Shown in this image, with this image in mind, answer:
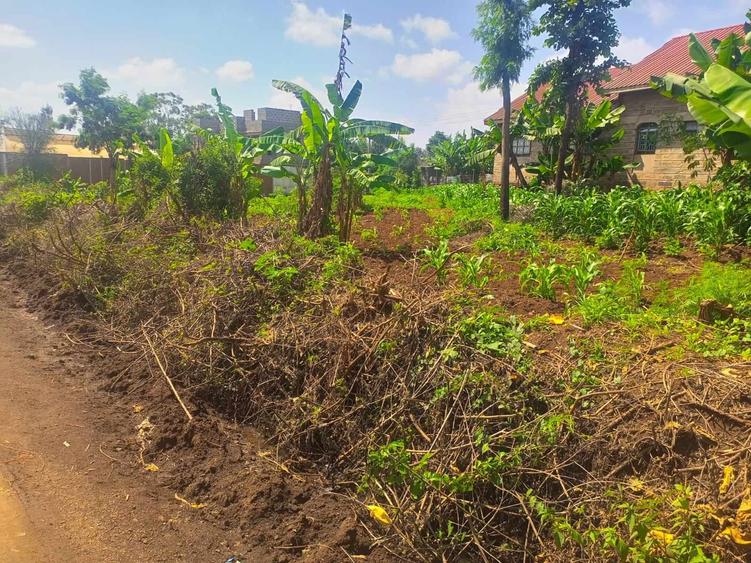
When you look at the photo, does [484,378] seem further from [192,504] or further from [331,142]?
[331,142]

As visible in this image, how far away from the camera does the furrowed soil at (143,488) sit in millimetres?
3387

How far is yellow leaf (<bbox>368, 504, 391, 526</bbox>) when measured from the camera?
3485 mm

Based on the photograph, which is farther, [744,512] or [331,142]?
[331,142]

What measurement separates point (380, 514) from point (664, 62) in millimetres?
19907

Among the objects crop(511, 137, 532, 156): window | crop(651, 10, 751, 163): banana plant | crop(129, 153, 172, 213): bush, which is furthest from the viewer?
crop(511, 137, 532, 156): window

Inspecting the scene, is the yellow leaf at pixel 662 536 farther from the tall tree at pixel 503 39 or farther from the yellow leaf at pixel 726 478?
the tall tree at pixel 503 39

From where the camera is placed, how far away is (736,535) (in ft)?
9.25

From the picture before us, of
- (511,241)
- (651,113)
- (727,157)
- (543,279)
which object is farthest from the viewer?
(651,113)

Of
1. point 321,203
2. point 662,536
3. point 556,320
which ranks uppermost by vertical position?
point 321,203

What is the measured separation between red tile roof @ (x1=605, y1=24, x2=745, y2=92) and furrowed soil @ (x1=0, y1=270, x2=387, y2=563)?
673 inches

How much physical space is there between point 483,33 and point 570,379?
34.0 feet

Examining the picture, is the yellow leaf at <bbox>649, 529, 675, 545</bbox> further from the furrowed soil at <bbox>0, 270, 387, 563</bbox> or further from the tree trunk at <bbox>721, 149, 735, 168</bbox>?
the tree trunk at <bbox>721, 149, 735, 168</bbox>

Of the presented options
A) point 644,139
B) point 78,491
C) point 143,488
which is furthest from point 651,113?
point 78,491

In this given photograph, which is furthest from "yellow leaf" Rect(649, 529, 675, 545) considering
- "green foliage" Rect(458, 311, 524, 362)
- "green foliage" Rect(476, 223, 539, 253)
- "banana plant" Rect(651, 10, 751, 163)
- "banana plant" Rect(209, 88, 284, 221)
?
"banana plant" Rect(209, 88, 284, 221)
